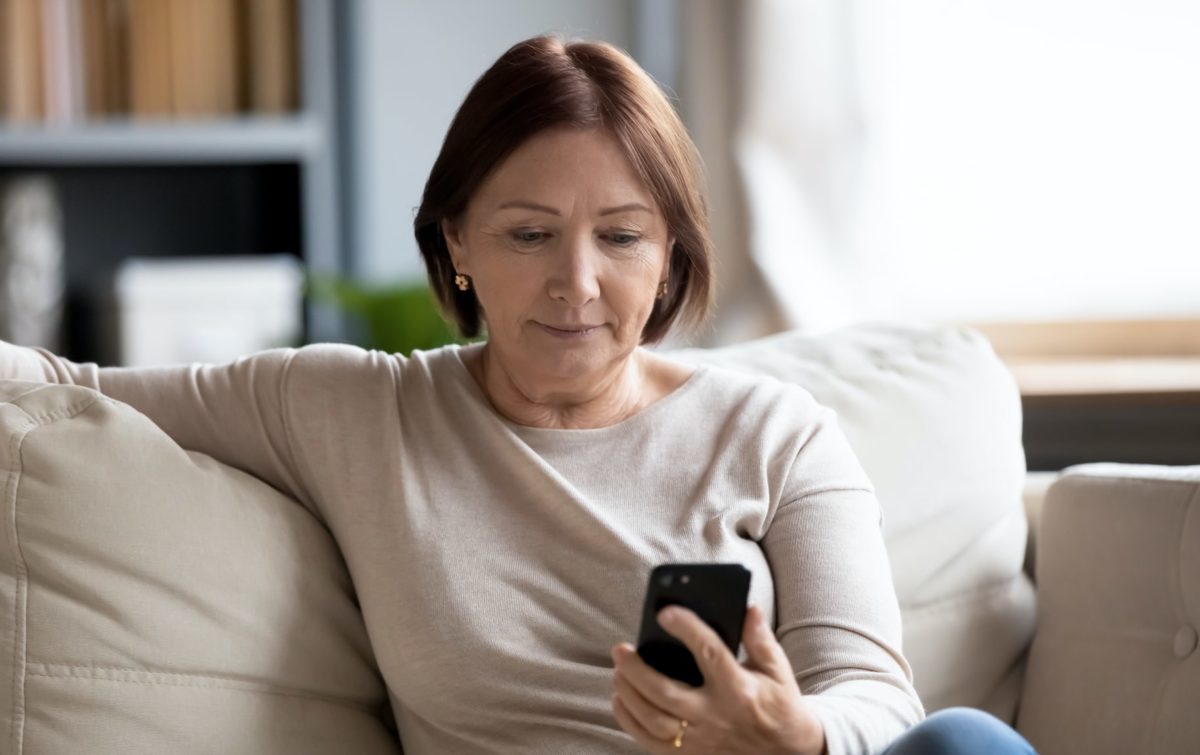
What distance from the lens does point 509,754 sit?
137 cm

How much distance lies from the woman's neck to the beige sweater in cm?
2

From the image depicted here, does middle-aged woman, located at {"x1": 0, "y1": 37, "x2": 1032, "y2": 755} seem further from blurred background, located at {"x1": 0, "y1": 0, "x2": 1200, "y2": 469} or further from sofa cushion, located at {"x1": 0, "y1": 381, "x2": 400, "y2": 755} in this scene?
blurred background, located at {"x1": 0, "y1": 0, "x2": 1200, "y2": 469}

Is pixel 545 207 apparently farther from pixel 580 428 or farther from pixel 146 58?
pixel 146 58

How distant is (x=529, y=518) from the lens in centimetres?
143

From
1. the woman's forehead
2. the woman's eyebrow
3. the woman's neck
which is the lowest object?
the woman's neck

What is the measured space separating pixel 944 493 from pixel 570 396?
0.46m

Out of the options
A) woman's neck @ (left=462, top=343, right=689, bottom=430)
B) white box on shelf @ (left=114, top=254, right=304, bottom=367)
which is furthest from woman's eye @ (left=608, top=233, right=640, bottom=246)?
white box on shelf @ (left=114, top=254, right=304, bottom=367)

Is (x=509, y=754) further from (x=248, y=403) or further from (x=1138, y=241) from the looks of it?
(x=1138, y=241)

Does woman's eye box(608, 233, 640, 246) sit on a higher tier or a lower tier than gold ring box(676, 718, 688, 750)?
higher

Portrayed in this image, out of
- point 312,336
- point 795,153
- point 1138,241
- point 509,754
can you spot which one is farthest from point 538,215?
point 312,336

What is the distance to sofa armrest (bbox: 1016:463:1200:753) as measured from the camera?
5.11 feet

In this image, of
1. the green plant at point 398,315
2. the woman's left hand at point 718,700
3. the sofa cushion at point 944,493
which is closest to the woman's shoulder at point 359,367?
the sofa cushion at point 944,493

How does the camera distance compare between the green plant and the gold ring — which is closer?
the gold ring

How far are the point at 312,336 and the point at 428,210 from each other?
185 centimetres
